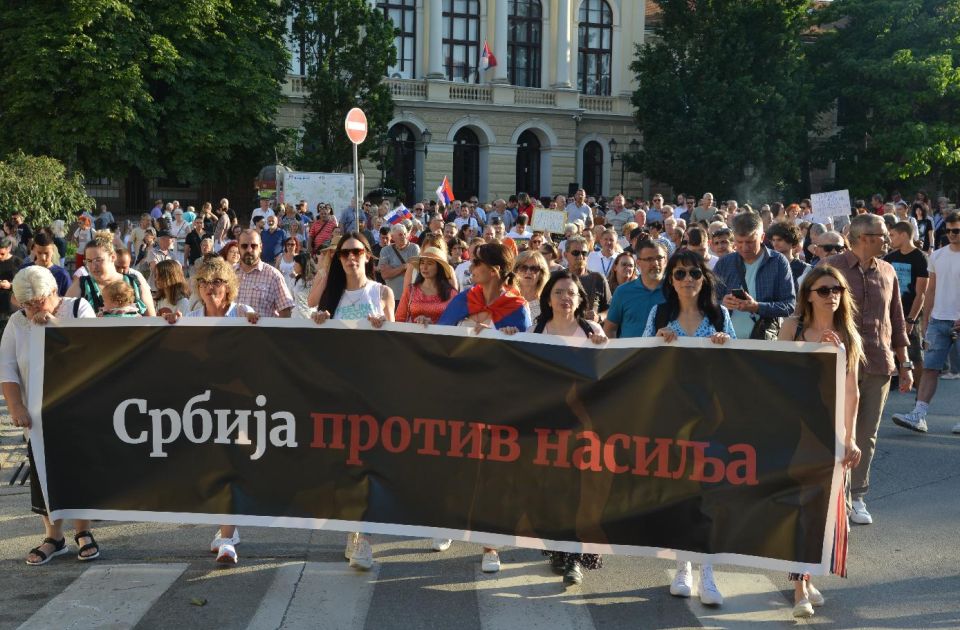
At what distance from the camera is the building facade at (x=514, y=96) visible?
52.0 meters

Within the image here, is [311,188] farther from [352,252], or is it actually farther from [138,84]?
[352,252]

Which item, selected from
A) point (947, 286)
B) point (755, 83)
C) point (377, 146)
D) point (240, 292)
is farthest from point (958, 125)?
point (240, 292)

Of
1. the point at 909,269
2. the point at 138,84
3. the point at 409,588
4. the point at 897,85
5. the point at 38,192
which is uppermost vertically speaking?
the point at 897,85

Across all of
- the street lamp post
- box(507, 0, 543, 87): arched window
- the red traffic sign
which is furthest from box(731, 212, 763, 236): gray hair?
box(507, 0, 543, 87): arched window

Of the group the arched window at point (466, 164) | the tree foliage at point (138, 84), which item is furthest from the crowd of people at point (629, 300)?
the arched window at point (466, 164)

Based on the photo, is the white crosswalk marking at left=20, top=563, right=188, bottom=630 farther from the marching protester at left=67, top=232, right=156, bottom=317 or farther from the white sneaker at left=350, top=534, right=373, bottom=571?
the marching protester at left=67, top=232, right=156, bottom=317

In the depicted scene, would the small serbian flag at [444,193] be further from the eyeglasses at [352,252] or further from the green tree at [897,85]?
the green tree at [897,85]

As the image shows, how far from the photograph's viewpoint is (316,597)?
624 centimetres

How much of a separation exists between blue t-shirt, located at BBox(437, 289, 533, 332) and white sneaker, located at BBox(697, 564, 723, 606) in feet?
5.72

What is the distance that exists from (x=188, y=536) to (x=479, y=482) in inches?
87.4

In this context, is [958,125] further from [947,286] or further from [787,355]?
[787,355]

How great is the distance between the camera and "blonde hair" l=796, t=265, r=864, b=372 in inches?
251

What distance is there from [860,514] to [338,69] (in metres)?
35.7

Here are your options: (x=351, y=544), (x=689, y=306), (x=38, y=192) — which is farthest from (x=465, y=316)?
(x=38, y=192)
